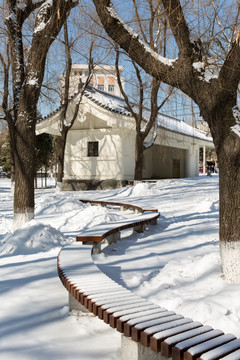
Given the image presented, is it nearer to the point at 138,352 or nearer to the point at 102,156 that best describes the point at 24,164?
the point at 138,352

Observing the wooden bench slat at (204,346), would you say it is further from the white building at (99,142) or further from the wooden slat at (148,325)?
the white building at (99,142)

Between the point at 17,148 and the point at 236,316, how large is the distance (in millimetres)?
5301

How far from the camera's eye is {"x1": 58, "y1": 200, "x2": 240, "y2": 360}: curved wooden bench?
6.71ft

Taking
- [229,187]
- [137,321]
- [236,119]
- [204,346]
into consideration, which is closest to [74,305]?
[137,321]

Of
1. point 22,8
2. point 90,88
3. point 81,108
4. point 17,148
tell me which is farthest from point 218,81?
point 90,88

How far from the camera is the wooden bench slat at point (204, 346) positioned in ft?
6.50

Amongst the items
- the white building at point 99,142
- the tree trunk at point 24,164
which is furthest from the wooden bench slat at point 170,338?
the white building at point 99,142

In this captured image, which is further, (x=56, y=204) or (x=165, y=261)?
(x=56, y=204)

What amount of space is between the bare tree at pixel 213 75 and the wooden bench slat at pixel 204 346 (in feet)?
8.19

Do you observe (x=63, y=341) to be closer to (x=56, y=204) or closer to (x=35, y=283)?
(x=35, y=283)

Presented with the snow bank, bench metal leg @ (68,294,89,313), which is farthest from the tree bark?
bench metal leg @ (68,294,89,313)

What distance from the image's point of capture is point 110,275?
484 cm

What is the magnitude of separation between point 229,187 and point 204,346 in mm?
2853

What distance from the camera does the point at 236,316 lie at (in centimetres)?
346
